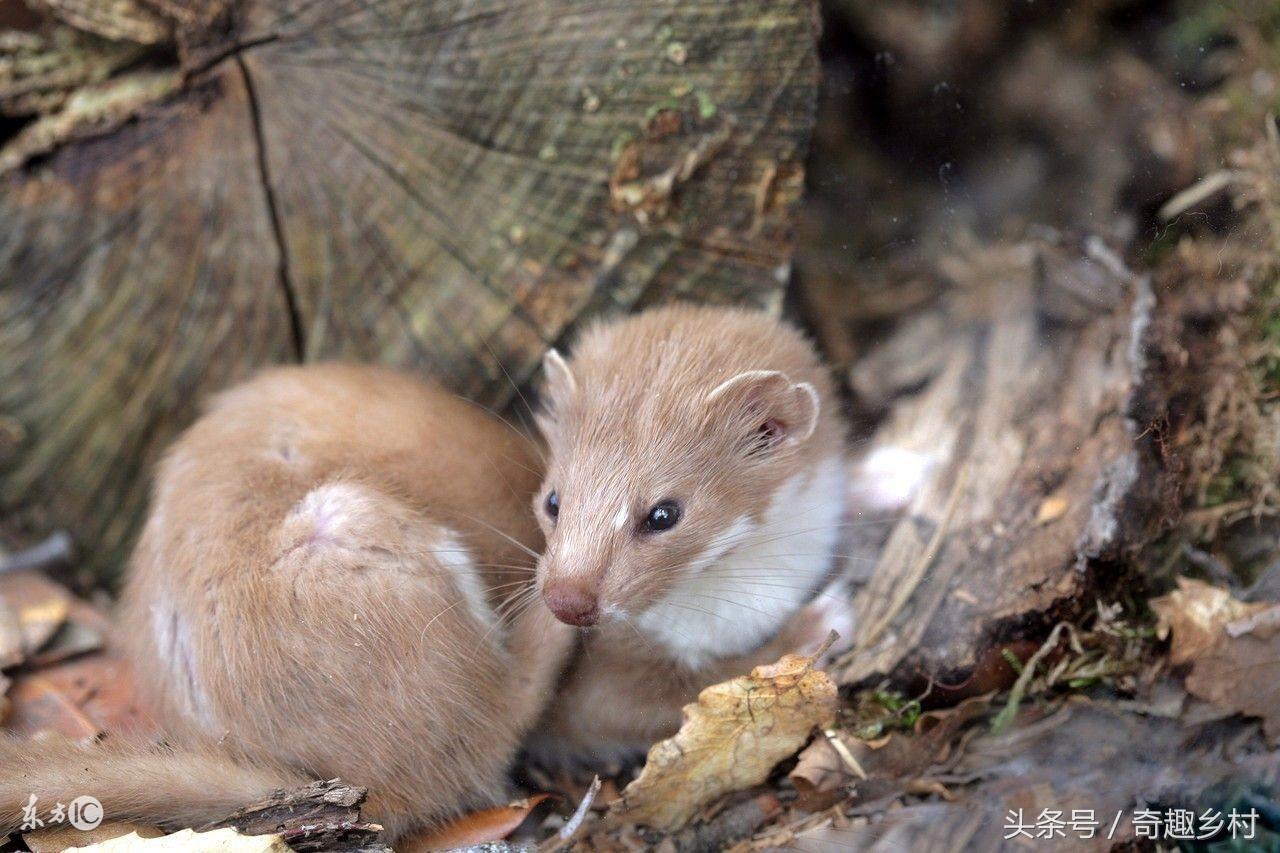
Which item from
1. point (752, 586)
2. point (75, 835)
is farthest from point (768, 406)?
point (75, 835)

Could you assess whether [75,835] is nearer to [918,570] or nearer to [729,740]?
[729,740]

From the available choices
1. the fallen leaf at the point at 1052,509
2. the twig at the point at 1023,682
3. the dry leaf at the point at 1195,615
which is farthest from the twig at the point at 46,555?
the dry leaf at the point at 1195,615

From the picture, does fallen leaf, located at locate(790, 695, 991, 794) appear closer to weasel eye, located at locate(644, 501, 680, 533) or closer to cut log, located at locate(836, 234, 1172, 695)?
cut log, located at locate(836, 234, 1172, 695)

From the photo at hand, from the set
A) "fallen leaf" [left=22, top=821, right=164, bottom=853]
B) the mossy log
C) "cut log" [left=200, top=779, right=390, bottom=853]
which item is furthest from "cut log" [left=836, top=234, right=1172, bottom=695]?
"fallen leaf" [left=22, top=821, right=164, bottom=853]

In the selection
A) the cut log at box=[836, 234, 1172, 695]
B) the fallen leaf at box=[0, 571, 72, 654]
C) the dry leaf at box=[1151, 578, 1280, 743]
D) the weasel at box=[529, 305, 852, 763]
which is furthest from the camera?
the fallen leaf at box=[0, 571, 72, 654]

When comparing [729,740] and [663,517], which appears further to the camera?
[663,517]

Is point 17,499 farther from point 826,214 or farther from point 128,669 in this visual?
point 826,214
